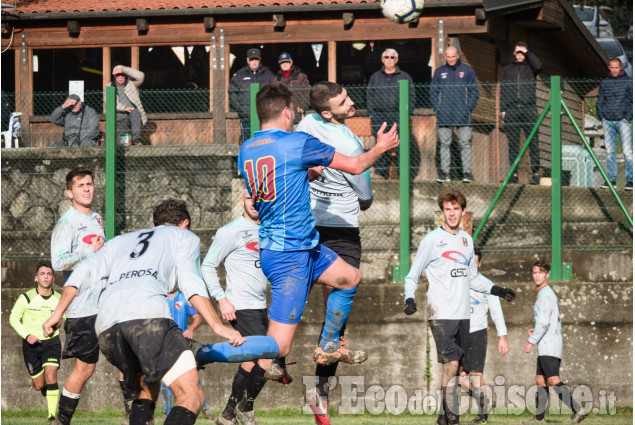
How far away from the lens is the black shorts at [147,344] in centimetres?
768

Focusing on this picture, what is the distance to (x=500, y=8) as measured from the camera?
64.5ft

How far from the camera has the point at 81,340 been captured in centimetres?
1108

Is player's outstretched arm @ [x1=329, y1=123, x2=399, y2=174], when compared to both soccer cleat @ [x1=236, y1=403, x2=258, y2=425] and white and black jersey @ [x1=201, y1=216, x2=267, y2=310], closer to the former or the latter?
white and black jersey @ [x1=201, y1=216, x2=267, y2=310]

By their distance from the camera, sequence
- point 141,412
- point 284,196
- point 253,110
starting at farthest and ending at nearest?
point 253,110, point 284,196, point 141,412

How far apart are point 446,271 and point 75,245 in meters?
4.03

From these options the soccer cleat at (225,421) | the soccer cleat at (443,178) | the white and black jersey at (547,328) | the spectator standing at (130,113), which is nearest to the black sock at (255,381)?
the soccer cleat at (225,421)

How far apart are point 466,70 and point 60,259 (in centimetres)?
840

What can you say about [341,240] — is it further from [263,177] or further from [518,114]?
[518,114]

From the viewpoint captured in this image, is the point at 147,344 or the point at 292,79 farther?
the point at 292,79

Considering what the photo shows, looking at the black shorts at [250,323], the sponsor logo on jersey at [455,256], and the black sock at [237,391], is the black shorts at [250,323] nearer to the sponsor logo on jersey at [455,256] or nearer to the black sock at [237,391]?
the black sock at [237,391]

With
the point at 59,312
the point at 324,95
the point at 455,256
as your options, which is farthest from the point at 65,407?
the point at 455,256

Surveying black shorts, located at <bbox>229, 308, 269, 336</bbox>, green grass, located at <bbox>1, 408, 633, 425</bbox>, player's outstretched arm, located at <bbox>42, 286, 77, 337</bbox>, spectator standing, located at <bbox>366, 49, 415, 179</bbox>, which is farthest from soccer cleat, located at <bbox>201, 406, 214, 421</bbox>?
player's outstretched arm, located at <bbox>42, 286, 77, 337</bbox>

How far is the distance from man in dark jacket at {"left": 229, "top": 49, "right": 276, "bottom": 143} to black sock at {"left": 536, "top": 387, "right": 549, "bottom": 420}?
225 inches

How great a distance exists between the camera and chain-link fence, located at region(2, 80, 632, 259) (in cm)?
1522
